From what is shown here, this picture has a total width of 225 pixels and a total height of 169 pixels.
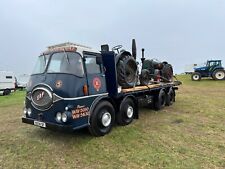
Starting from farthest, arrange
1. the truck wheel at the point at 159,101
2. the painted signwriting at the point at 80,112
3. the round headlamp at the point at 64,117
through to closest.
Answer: the truck wheel at the point at 159,101
the painted signwriting at the point at 80,112
the round headlamp at the point at 64,117

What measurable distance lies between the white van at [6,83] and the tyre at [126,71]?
17.5 metres

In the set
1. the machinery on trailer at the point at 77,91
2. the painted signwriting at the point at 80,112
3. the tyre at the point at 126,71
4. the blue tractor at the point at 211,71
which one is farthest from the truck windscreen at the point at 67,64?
the blue tractor at the point at 211,71

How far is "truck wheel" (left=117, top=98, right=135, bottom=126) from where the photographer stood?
7.14 meters

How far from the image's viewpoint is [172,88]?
1199cm

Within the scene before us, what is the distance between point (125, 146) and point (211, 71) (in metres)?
22.9

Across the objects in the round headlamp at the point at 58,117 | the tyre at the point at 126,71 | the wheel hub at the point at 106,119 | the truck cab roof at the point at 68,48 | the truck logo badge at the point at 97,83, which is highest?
the truck cab roof at the point at 68,48

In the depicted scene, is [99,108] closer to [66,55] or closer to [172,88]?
[66,55]

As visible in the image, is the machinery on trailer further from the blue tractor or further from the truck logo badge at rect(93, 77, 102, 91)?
the blue tractor

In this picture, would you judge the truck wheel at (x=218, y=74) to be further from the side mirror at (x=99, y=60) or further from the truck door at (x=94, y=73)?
the side mirror at (x=99, y=60)

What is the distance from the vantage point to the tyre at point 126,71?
7.37 metres

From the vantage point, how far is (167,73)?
1154 centimetres

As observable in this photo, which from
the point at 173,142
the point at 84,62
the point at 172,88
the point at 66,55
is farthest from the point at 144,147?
the point at 172,88

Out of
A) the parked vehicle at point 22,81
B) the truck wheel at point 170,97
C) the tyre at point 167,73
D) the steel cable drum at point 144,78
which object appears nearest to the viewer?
the steel cable drum at point 144,78

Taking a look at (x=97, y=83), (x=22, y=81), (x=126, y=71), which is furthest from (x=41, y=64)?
(x=22, y=81)
